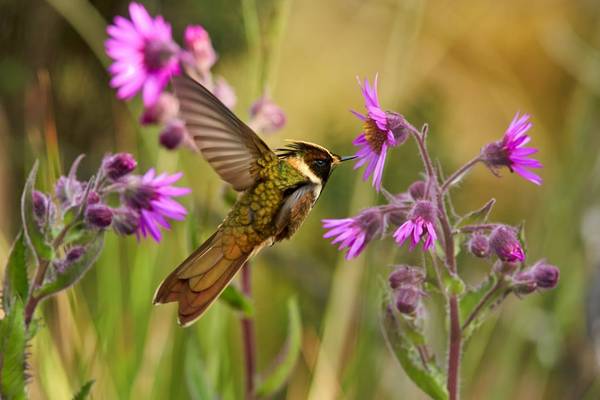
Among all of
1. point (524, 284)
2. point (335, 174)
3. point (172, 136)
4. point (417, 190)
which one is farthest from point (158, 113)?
point (335, 174)

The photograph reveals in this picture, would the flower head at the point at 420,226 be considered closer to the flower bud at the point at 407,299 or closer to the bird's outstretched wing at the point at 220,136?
the flower bud at the point at 407,299

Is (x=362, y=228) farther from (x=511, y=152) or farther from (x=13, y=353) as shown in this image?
(x=13, y=353)

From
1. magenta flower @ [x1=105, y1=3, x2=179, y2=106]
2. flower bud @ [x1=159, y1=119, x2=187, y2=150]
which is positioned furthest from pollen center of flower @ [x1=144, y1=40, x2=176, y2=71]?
flower bud @ [x1=159, y1=119, x2=187, y2=150]

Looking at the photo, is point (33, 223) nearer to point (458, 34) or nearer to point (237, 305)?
point (237, 305)

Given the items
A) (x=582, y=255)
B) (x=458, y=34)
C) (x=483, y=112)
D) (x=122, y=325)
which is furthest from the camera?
(x=483, y=112)

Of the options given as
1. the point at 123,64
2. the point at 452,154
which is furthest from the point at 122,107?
the point at 123,64

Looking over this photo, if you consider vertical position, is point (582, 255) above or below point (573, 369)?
above
